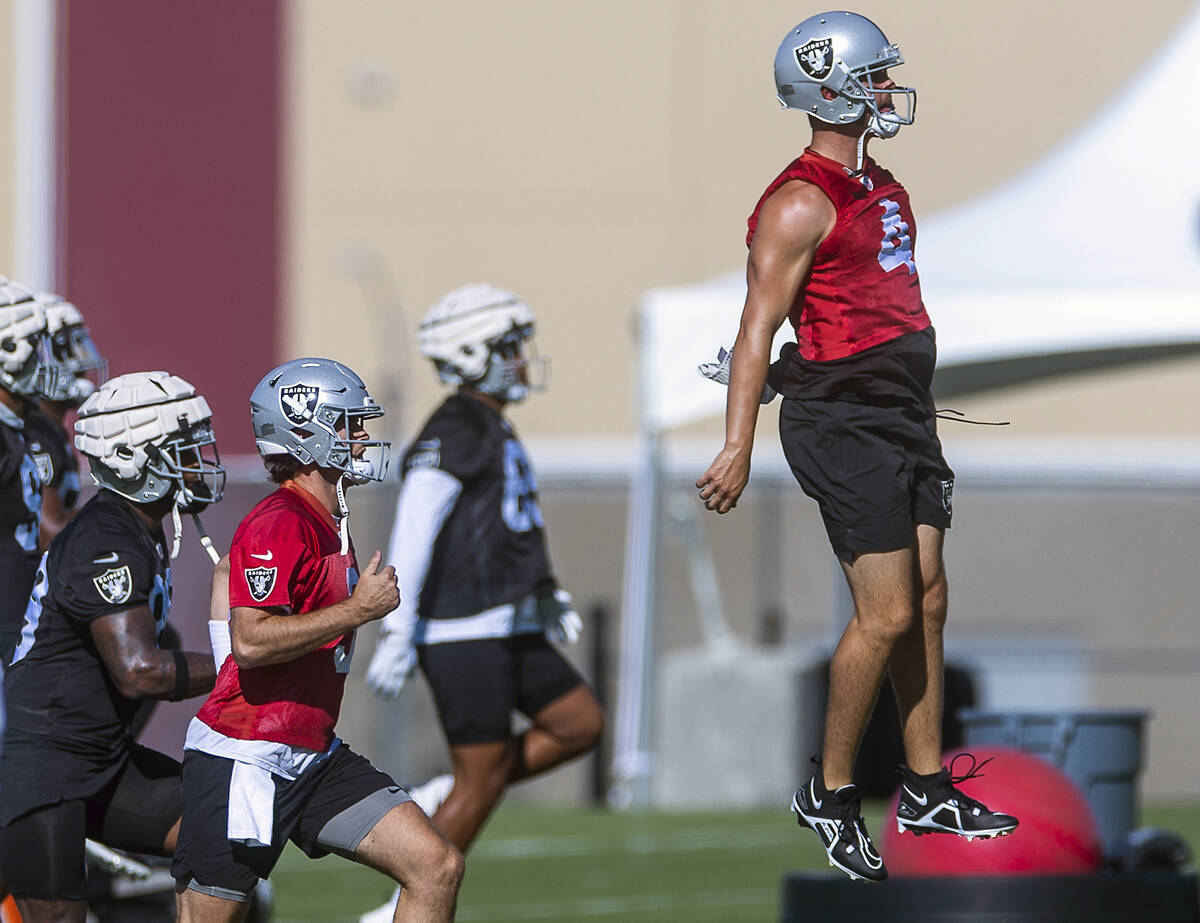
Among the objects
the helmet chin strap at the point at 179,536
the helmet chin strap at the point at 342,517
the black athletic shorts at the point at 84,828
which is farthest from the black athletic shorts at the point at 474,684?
the helmet chin strap at the point at 342,517

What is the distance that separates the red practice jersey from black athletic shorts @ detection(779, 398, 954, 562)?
1.12 m

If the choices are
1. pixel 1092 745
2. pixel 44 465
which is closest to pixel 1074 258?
pixel 1092 745

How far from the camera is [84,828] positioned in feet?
18.1

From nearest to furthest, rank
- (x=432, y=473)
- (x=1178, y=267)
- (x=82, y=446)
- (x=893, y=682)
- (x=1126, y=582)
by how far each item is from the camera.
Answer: (x=893, y=682), (x=82, y=446), (x=432, y=473), (x=1178, y=267), (x=1126, y=582)

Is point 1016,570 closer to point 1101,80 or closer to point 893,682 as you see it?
point 1101,80

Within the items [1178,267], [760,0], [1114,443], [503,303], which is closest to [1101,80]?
[1178,267]

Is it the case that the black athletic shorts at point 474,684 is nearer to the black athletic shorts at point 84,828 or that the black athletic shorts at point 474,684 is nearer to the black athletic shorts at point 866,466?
the black athletic shorts at point 84,828

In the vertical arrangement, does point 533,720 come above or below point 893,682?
below

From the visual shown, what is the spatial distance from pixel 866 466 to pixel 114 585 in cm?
188

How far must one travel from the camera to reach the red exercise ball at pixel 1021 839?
22.6ft

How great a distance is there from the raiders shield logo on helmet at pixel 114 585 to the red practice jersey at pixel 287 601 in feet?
1.19

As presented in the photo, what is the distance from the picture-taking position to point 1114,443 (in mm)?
→ 23203

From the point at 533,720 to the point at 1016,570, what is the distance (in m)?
14.5

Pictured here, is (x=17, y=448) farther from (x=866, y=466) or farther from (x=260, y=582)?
(x=866, y=466)
